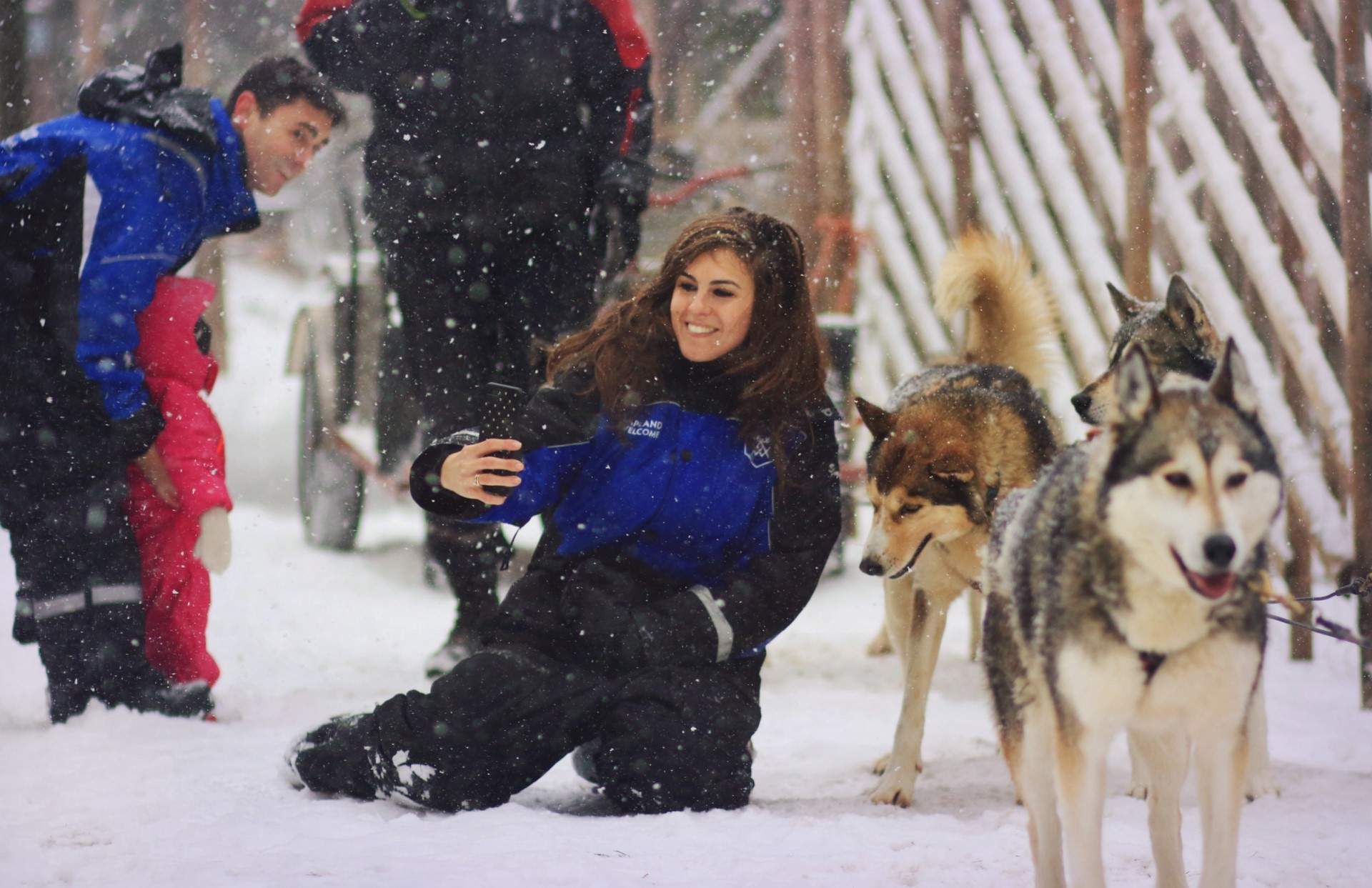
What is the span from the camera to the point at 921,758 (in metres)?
2.89

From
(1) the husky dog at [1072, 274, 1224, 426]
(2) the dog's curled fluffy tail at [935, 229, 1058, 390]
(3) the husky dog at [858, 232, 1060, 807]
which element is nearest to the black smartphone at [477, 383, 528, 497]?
(3) the husky dog at [858, 232, 1060, 807]

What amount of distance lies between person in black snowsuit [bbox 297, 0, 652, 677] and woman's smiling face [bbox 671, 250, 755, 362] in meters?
1.04

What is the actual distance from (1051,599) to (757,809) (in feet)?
3.35

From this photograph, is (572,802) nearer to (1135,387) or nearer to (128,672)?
(128,672)

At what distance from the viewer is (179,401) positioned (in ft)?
10.2

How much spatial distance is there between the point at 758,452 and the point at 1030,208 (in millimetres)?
3225

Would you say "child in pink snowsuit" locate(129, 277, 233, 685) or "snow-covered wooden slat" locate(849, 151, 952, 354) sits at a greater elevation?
"snow-covered wooden slat" locate(849, 151, 952, 354)

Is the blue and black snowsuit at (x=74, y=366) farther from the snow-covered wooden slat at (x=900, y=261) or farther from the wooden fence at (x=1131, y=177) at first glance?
the snow-covered wooden slat at (x=900, y=261)

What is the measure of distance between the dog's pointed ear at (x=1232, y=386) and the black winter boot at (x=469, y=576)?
2.42m

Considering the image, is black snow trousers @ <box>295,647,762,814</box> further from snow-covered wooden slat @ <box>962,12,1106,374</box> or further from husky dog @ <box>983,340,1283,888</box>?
snow-covered wooden slat @ <box>962,12,1106,374</box>

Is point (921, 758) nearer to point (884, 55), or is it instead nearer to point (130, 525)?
point (130, 525)

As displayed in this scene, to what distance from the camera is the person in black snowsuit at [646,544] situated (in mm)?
2328

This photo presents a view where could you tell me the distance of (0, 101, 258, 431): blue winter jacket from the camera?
→ 2855 millimetres

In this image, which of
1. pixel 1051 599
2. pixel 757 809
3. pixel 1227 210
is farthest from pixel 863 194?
pixel 1051 599
